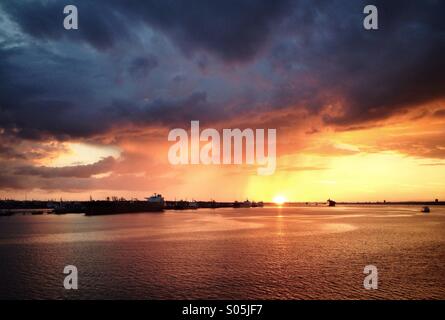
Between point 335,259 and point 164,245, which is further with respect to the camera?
point 164,245

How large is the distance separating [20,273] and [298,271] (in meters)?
30.0

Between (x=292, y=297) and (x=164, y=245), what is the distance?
114 ft

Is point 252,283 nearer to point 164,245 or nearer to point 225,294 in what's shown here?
point 225,294

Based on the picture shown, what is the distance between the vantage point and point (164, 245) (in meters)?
58.8

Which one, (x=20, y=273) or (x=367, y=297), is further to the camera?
(x=20, y=273)
